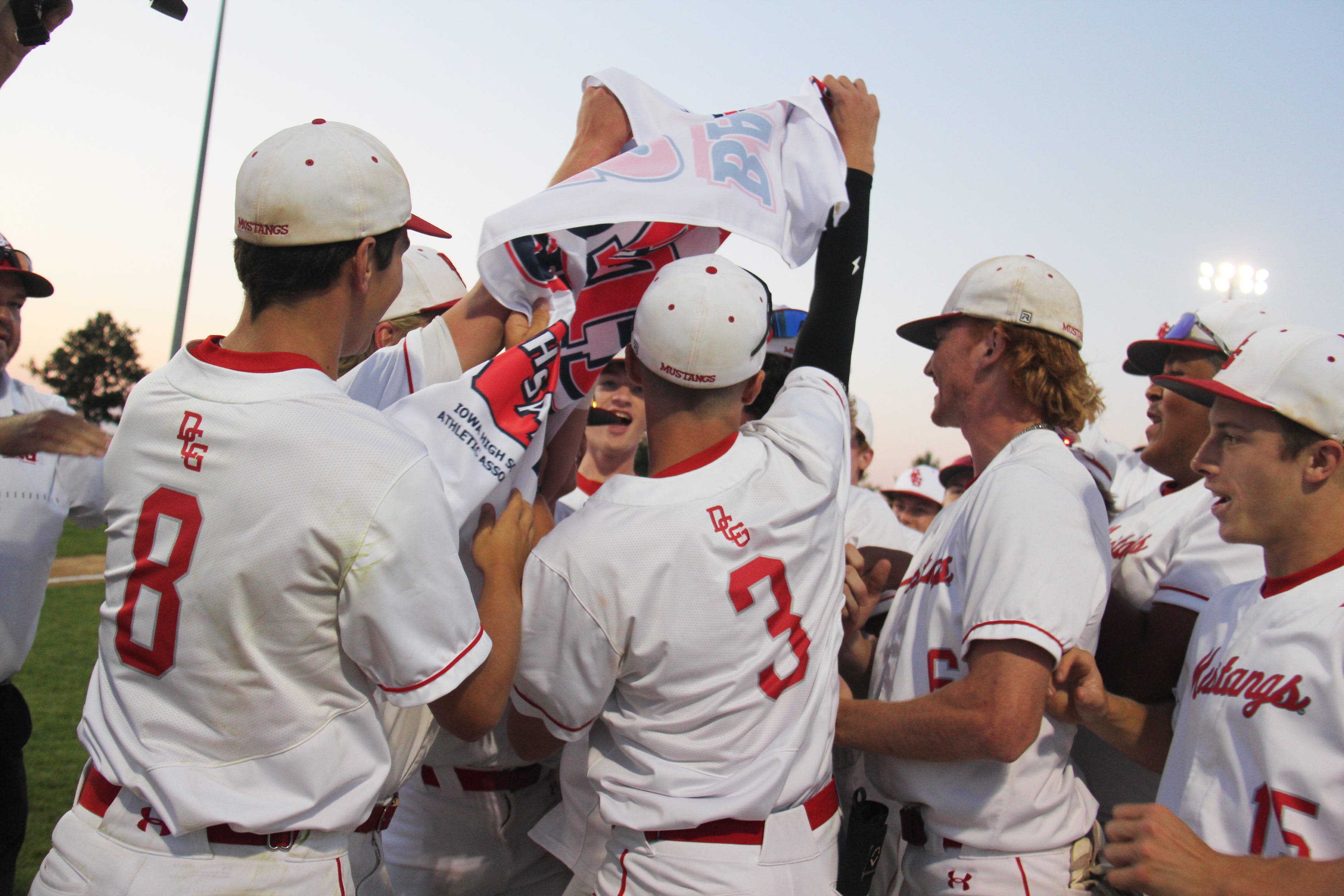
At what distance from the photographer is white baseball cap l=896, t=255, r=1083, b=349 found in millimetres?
3072

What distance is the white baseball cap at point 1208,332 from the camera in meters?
3.13

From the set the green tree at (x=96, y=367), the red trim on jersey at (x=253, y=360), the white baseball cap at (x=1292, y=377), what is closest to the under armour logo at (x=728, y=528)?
Result: the red trim on jersey at (x=253, y=360)

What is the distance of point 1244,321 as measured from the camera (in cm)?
316

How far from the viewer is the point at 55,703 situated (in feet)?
32.7

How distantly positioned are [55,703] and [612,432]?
894 cm

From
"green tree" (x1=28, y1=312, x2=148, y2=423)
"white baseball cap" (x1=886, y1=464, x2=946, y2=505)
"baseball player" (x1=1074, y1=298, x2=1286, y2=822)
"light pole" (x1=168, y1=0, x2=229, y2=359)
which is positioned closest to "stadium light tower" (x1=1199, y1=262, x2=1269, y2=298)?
"white baseball cap" (x1=886, y1=464, x2=946, y2=505)

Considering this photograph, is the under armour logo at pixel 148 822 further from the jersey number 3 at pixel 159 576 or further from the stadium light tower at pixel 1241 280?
the stadium light tower at pixel 1241 280

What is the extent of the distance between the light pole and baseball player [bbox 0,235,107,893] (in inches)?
A: 554

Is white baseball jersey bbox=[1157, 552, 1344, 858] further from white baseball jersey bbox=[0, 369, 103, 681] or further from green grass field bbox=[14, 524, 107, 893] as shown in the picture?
green grass field bbox=[14, 524, 107, 893]

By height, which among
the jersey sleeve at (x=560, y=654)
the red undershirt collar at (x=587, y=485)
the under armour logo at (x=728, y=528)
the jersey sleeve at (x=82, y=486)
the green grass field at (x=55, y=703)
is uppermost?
the under armour logo at (x=728, y=528)

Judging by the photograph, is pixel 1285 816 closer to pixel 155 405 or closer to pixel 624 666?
pixel 624 666

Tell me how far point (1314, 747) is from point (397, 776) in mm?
2092

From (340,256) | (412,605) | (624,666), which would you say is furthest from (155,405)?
(624,666)

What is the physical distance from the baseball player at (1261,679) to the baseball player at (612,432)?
2.51 metres
